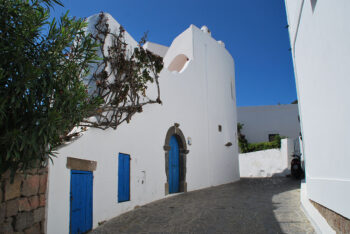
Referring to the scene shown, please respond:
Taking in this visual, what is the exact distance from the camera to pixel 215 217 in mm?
5828

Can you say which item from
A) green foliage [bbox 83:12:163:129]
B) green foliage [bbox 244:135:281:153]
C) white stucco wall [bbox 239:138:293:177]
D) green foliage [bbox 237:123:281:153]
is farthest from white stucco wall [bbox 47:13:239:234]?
green foliage [bbox 237:123:281:153]

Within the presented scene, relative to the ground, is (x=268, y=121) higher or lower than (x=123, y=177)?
higher

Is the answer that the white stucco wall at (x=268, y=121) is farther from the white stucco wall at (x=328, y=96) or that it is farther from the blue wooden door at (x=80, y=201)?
the blue wooden door at (x=80, y=201)

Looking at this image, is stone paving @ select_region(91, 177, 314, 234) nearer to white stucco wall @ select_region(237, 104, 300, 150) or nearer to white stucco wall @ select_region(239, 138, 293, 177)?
white stucco wall @ select_region(239, 138, 293, 177)

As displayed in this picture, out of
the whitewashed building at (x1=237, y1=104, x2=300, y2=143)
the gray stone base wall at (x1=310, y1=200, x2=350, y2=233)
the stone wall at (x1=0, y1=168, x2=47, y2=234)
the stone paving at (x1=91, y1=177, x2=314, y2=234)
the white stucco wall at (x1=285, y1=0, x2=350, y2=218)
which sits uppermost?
the whitewashed building at (x1=237, y1=104, x2=300, y2=143)

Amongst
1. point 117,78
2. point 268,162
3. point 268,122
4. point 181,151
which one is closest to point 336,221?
point 117,78

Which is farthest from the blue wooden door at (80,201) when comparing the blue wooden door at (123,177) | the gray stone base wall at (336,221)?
the gray stone base wall at (336,221)

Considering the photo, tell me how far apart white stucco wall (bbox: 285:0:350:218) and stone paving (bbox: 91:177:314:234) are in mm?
842

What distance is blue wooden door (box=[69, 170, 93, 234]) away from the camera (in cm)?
464

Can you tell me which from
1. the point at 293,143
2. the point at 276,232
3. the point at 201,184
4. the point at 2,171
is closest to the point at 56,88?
the point at 2,171

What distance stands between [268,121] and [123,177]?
64.4 feet

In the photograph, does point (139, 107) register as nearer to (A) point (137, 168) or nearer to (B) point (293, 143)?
(A) point (137, 168)

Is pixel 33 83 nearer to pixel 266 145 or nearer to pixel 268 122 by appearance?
pixel 266 145

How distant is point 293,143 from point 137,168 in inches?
413
